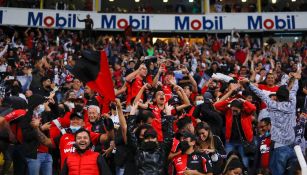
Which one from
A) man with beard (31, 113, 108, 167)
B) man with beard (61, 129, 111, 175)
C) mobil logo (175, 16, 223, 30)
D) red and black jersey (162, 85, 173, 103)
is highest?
mobil logo (175, 16, 223, 30)

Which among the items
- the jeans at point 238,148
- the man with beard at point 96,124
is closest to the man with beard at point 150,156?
the man with beard at point 96,124

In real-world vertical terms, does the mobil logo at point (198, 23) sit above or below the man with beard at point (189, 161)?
above

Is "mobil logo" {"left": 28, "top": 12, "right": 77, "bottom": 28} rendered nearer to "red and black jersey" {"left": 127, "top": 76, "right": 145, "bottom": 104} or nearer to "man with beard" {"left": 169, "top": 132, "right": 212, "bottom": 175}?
"red and black jersey" {"left": 127, "top": 76, "right": 145, "bottom": 104}

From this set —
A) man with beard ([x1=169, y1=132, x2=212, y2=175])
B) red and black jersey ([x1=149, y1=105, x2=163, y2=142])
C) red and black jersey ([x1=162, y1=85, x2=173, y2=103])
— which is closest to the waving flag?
red and black jersey ([x1=149, y1=105, x2=163, y2=142])

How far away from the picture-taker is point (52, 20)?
26797mm

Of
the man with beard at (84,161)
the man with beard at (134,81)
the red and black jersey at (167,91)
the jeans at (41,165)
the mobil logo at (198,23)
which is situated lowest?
the jeans at (41,165)

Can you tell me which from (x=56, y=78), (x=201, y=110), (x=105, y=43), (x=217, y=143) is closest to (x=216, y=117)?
(x=201, y=110)

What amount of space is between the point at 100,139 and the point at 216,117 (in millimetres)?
2377

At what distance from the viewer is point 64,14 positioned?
88.7ft

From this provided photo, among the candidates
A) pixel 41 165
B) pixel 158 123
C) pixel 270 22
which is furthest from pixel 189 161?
pixel 270 22

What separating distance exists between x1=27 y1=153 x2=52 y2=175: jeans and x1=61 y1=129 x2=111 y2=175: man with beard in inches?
70.4

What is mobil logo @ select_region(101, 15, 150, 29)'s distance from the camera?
27.5 meters

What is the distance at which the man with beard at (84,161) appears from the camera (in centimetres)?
597

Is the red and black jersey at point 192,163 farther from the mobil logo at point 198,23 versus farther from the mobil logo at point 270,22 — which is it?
the mobil logo at point 270,22
